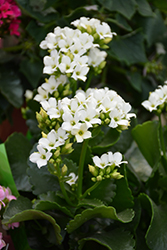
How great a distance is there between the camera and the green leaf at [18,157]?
484 millimetres

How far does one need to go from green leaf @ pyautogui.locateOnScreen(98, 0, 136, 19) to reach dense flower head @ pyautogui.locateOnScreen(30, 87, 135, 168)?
14.8 inches

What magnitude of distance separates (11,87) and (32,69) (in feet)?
0.23

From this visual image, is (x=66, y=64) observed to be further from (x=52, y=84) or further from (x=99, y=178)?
(x=99, y=178)

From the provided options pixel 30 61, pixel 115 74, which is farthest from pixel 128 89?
pixel 30 61

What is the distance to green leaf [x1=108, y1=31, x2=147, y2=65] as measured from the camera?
2.40 ft

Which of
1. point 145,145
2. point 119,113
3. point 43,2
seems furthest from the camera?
point 43,2

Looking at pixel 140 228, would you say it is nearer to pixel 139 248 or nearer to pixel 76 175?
pixel 139 248

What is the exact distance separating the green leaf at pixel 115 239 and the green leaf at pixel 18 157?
0.15 metres

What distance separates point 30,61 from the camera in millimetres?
733

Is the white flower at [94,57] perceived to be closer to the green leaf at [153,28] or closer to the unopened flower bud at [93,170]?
the unopened flower bud at [93,170]

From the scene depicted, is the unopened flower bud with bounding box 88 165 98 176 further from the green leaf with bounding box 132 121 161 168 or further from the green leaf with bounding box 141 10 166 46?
the green leaf with bounding box 141 10 166 46

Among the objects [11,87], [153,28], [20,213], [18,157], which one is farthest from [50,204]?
[153,28]

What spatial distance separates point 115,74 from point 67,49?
0.51 metres

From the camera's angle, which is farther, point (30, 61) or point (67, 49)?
point (30, 61)
